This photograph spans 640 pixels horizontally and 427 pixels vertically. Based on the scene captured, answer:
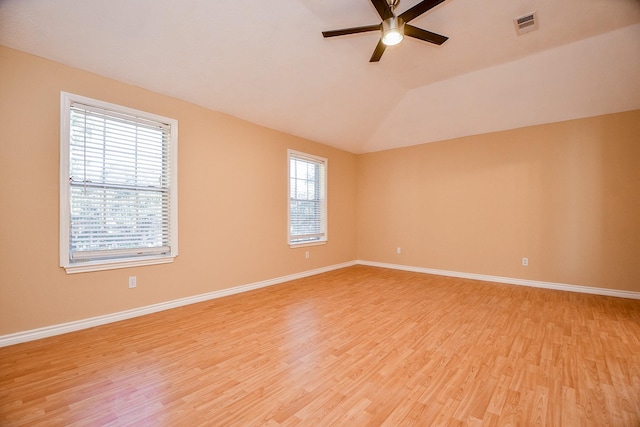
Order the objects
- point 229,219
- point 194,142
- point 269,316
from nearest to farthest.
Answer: point 269,316, point 194,142, point 229,219

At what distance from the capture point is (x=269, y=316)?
118 inches

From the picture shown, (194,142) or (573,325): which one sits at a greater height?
(194,142)

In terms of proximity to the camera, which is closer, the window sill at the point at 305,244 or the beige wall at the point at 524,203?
the beige wall at the point at 524,203

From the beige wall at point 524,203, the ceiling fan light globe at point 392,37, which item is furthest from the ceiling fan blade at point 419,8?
the beige wall at point 524,203

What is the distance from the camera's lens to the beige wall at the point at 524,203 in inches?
148

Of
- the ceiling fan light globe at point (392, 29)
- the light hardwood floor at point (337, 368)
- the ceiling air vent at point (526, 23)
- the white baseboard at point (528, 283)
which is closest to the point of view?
the light hardwood floor at point (337, 368)

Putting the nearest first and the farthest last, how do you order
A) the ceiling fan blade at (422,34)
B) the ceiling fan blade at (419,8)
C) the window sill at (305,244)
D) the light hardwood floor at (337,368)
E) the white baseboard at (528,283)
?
the light hardwood floor at (337,368) < the ceiling fan blade at (419,8) < the ceiling fan blade at (422,34) < the white baseboard at (528,283) < the window sill at (305,244)

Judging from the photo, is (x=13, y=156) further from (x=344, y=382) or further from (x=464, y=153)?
(x=464, y=153)

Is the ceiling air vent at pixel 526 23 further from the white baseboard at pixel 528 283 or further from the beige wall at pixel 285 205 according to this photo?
the white baseboard at pixel 528 283

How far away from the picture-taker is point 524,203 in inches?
171

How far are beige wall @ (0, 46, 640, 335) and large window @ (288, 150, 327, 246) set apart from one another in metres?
0.21

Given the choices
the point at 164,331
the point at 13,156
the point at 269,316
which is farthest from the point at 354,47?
the point at 164,331

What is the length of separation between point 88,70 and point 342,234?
4.65m

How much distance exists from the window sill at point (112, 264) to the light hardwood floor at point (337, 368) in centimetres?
58
